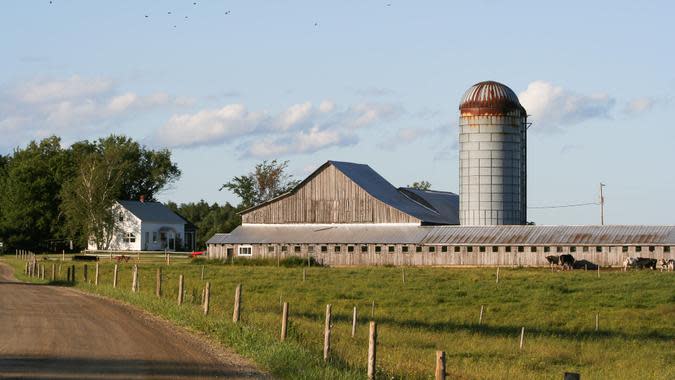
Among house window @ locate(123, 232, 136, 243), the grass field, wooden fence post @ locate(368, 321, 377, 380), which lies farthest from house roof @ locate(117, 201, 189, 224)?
wooden fence post @ locate(368, 321, 377, 380)

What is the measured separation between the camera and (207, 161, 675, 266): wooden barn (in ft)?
219

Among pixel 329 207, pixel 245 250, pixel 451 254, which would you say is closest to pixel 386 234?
pixel 451 254

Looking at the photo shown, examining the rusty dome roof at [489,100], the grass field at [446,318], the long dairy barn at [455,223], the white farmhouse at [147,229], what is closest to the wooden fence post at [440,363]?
the grass field at [446,318]

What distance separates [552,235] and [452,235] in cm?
655

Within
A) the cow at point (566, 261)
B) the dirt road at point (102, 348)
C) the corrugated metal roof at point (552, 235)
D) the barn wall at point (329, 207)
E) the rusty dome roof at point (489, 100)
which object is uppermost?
the rusty dome roof at point (489, 100)

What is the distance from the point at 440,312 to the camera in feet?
132

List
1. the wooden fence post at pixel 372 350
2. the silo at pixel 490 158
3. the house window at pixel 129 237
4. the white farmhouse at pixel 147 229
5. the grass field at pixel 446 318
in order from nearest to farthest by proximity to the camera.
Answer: the wooden fence post at pixel 372 350 < the grass field at pixel 446 318 < the silo at pixel 490 158 < the white farmhouse at pixel 147 229 < the house window at pixel 129 237

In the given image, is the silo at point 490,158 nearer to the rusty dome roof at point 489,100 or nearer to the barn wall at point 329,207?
the rusty dome roof at point 489,100

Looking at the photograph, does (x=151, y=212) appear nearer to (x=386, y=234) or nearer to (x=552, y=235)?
(x=386, y=234)

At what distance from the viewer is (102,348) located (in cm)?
2061

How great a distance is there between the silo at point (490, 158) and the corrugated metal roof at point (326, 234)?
16.0 ft

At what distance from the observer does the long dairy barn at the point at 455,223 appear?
68.1 meters

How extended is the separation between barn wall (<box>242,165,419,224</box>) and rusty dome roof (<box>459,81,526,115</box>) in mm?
8845

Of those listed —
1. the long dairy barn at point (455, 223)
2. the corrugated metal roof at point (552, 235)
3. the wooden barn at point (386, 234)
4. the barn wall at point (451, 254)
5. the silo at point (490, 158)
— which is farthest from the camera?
the silo at point (490, 158)
